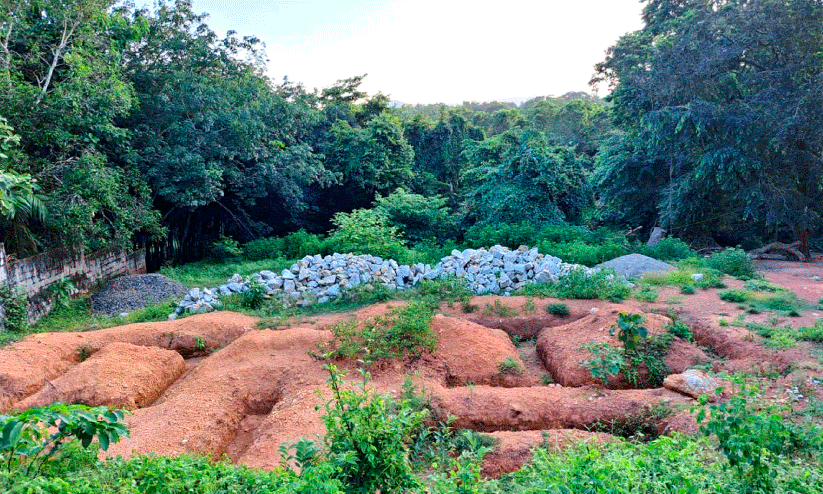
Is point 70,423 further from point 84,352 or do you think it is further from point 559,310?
point 559,310

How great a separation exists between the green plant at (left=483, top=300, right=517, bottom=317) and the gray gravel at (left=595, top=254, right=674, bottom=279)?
2747 millimetres

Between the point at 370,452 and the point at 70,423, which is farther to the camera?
the point at 370,452

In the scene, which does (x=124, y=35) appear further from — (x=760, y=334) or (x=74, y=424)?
(x=760, y=334)

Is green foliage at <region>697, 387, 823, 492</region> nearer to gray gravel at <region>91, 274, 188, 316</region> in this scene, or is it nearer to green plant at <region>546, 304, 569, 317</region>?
green plant at <region>546, 304, 569, 317</region>

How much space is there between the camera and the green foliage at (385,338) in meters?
6.23

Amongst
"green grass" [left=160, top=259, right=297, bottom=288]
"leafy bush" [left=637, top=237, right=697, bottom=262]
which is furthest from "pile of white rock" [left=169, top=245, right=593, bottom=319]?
"leafy bush" [left=637, top=237, right=697, bottom=262]

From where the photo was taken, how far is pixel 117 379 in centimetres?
595

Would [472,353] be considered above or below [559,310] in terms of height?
below

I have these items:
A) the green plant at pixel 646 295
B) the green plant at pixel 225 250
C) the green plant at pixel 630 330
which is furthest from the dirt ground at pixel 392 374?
the green plant at pixel 225 250

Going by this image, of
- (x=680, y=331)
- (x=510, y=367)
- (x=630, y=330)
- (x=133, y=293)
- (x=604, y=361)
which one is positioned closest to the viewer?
(x=604, y=361)

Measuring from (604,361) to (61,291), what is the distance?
928 centimetres

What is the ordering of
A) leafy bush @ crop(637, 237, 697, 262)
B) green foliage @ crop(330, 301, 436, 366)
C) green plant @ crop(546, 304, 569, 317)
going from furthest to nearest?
1. leafy bush @ crop(637, 237, 697, 262)
2. green plant @ crop(546, 304, 569, 317)
3. green foliage @ crop(330, 301, 436, 366)

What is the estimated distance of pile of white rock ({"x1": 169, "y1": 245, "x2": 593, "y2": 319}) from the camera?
9.21 metres

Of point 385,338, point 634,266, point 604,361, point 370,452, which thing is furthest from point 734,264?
point 370,452
